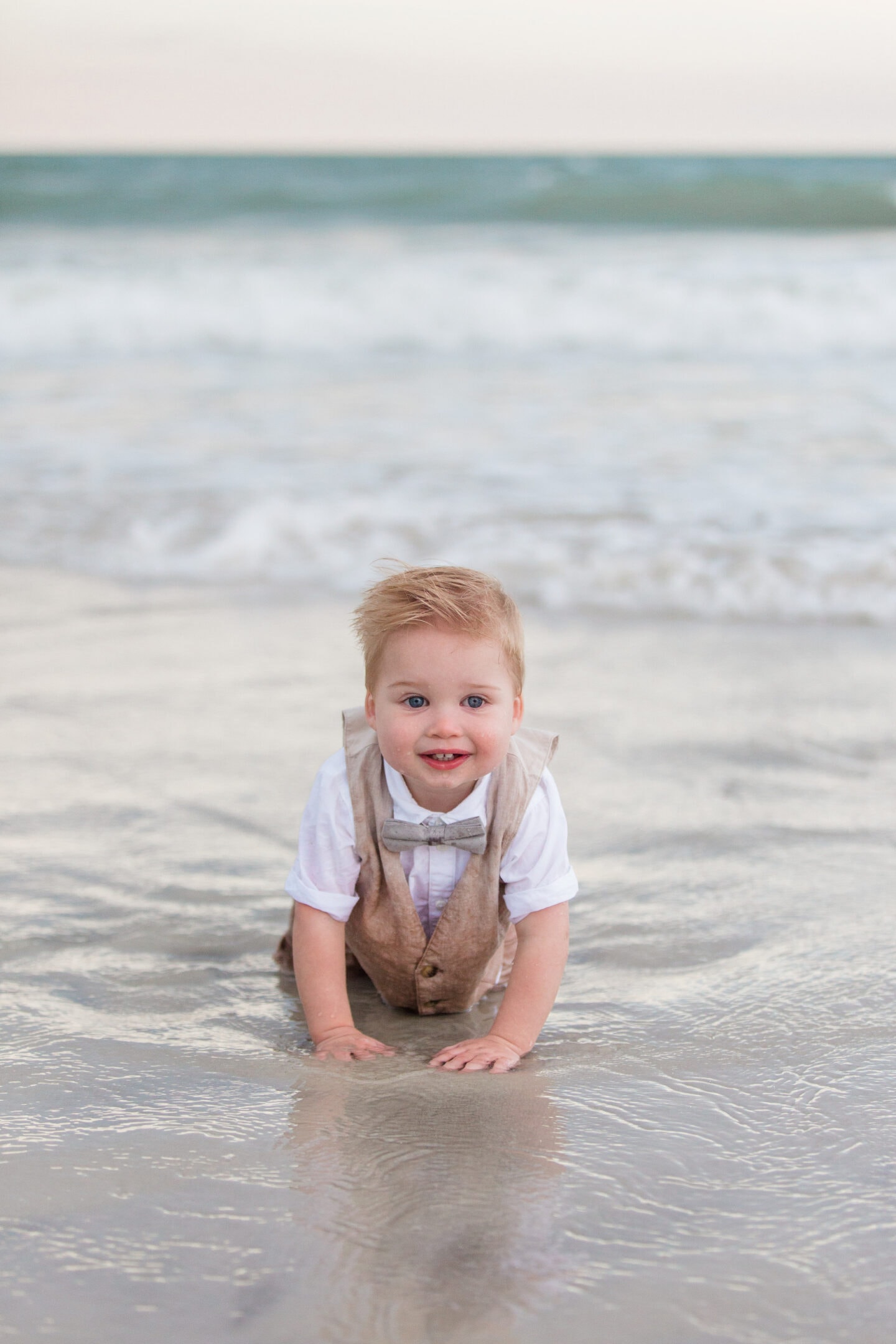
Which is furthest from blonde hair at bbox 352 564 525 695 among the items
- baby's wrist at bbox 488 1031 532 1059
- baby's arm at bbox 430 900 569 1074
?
baby's wrist at bbox 488 1031 532 1059

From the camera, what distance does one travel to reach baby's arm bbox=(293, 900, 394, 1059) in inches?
80.1

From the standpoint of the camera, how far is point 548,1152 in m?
1.66

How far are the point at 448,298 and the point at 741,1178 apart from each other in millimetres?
12439

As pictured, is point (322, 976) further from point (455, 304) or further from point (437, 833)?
point (455, 304)

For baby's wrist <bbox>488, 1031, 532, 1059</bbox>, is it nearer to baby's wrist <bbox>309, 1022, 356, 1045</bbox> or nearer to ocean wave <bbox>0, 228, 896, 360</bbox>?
baby's wrist <bbox>309, 1022, 356, 1045</bbox>

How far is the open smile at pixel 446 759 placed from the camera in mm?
1927

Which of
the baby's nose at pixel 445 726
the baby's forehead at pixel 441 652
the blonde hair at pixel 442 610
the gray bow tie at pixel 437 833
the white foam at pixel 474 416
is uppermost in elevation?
the white foam at pixel 474 416

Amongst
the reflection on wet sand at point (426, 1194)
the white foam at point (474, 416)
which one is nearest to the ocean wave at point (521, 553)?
the white foam at point (474, 416)

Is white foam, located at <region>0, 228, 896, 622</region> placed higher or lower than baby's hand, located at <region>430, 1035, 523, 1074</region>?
higher

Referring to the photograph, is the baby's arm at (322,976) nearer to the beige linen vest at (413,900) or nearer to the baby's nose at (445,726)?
the beige linen vest at (413,900)

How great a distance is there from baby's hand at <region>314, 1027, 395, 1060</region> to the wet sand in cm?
6

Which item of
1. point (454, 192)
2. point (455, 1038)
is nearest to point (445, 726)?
point (455, 1038)

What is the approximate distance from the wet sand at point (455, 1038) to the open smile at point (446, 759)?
0.44 m

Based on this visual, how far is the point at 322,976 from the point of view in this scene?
2062mm
